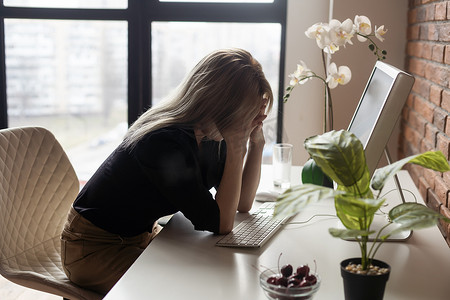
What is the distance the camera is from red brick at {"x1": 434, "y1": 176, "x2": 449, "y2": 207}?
1.74 m

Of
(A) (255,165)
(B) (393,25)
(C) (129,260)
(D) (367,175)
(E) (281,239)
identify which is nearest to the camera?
(D) (367,175)

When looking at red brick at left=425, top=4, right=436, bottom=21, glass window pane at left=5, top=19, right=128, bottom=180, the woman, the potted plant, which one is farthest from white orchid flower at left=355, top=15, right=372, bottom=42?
glass window pane at left=5, top=19, right=128, bottom=180

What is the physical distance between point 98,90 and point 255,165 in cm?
178

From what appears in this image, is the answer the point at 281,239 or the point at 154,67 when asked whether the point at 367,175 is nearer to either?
the point at 281,239

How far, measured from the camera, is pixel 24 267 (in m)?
1.79

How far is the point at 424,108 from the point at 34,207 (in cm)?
147

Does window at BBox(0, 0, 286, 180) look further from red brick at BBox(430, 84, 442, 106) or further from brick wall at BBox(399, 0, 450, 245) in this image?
red brick at BBox(430, 84, 442, 106)

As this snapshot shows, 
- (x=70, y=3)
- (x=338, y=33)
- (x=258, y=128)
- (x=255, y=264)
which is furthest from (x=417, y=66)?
(x=70, y=3)

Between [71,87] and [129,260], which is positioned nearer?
[129,260]

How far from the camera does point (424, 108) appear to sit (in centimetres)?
224

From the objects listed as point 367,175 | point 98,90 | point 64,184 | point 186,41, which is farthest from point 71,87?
point 367,175

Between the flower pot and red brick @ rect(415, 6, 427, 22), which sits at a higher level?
red brick @ rect(415, 6, 427, 22)

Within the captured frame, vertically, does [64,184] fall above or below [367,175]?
below

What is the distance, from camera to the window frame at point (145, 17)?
10.5ft
